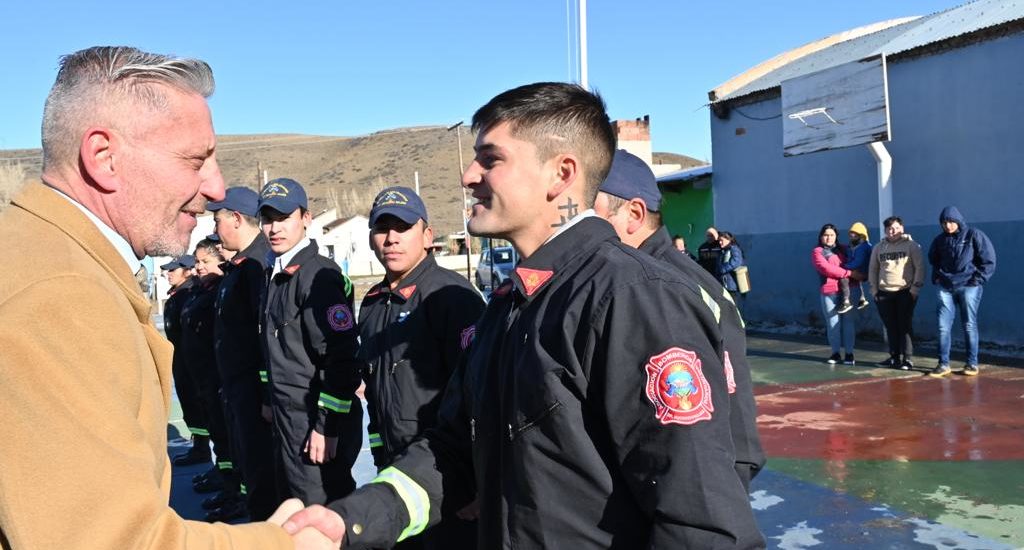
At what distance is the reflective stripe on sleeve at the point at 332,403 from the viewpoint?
4.46 m

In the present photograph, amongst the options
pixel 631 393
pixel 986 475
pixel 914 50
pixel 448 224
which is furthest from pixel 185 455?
pixel 448 224

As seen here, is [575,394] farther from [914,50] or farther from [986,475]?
[914,50]

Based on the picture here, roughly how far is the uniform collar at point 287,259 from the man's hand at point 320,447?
91cm

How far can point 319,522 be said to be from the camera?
2.03 metres

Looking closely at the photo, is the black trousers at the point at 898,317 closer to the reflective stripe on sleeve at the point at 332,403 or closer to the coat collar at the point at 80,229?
the reflective stripe on sleeve at the point at 332,403

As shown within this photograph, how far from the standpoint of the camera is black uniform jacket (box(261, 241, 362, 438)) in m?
4.50

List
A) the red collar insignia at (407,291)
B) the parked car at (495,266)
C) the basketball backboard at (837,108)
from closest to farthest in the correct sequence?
1. the red collar insignia at (407,291)
2. the basketball backboard at (837,108)
3. the parked car at (495,266)

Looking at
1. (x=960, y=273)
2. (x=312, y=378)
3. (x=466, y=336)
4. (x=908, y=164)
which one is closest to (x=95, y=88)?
(x=466, y=336)

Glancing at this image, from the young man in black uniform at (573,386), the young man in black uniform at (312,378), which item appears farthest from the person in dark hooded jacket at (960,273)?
the young man in black uniform at (573,386)

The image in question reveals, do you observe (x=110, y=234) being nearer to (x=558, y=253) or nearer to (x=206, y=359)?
(x=558, y=253)

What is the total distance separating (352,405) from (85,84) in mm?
3123

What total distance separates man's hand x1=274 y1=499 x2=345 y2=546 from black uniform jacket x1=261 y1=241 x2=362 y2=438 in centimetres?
243

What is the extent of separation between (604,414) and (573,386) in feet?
0.29

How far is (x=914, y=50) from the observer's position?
12828mm
